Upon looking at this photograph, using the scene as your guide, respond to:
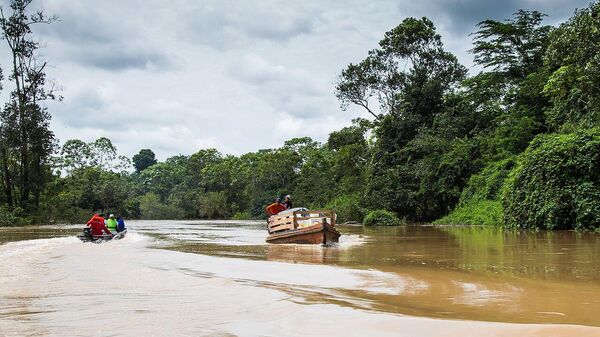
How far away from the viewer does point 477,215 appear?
28031 mm

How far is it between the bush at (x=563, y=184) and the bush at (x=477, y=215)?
384cm

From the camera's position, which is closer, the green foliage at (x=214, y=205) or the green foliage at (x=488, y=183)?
the green foliage at (x=488, y=183)

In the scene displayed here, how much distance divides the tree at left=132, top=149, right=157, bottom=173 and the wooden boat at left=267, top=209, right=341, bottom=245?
91.8 meters

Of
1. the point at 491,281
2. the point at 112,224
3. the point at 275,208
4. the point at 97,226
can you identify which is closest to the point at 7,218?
the point at 112,224

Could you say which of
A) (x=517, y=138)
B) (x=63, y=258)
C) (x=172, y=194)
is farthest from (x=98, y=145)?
(x=63, y=258)

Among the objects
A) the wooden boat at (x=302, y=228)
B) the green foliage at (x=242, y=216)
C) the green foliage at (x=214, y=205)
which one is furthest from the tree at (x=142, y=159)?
the wooden boat at (x=302, y=228)

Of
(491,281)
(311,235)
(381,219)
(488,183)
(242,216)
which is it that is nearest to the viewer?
(491,281)

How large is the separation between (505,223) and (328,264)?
15.8 metres

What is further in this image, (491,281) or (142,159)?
(142,159)

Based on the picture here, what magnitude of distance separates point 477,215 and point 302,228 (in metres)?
15.6

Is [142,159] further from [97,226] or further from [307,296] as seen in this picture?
[307,296]

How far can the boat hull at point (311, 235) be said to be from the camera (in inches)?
596

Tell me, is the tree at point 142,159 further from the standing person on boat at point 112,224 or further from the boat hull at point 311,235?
the boat hull at point 311,235

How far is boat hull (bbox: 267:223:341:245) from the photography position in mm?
15148
